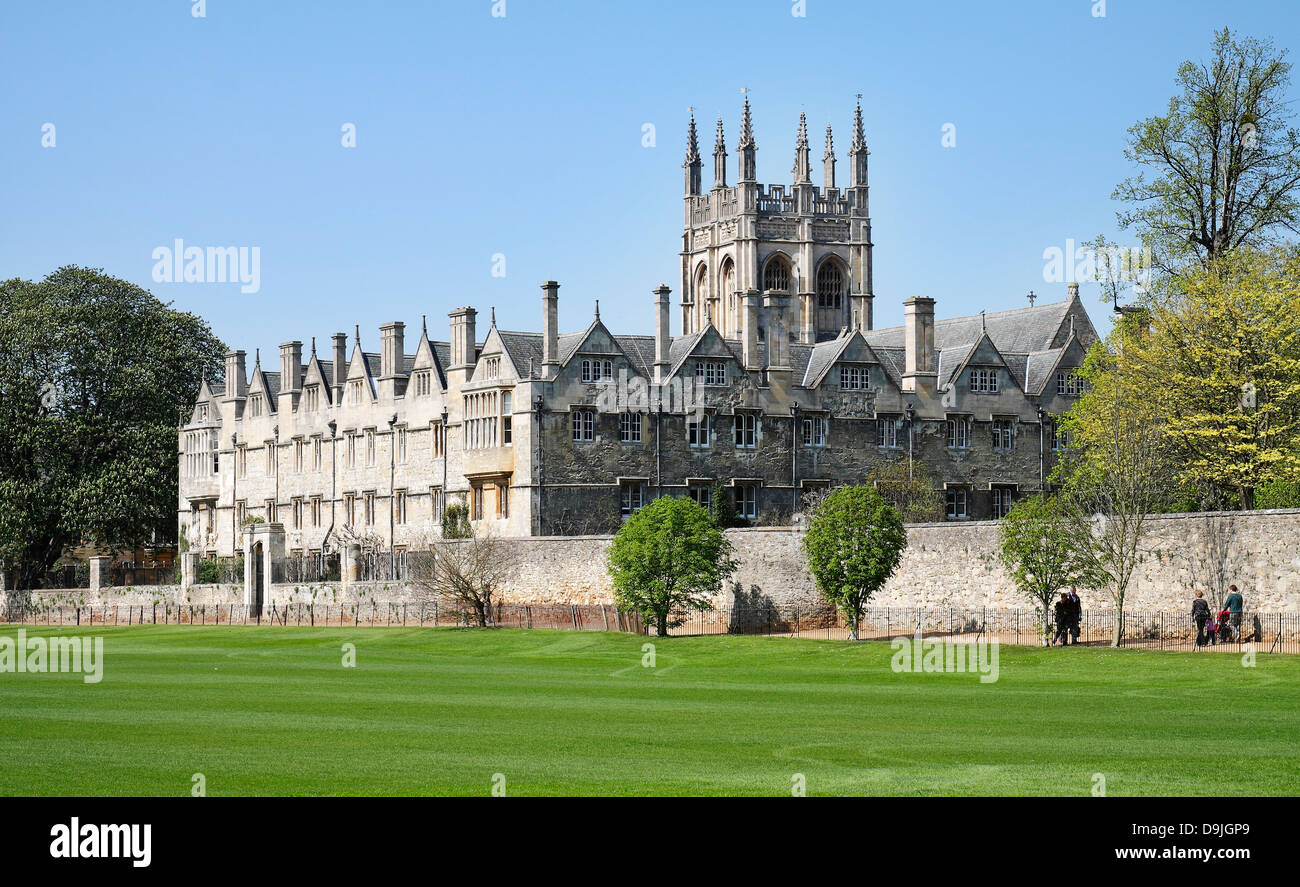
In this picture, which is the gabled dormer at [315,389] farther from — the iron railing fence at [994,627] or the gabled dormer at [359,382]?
the iron railing fence at [994,627]

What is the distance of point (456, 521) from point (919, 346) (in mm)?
19843

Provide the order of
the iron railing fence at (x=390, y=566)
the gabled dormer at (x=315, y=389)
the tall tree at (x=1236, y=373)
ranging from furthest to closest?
the gabled dormer at (x=315, y=389)
the iron railing fence at (x=390, y=566)
the tall tree at (x=1236, y=373)

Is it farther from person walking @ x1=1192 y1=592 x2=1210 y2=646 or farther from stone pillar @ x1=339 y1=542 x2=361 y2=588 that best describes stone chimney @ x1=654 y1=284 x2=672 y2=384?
person walking @ x1=1192 y1=592 x2=1210 y2=646

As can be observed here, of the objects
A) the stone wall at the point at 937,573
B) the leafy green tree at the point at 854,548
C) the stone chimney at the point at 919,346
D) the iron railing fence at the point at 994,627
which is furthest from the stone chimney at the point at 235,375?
the leafy green tree at the point at 854,548

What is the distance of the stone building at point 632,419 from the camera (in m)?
64.7

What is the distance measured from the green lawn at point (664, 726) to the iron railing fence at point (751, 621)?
3937 mm

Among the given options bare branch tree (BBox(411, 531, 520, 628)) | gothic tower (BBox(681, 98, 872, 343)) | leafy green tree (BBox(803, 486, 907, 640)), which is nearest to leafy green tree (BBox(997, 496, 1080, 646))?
leafy green tree (BBox(803, 486, 907, 640))

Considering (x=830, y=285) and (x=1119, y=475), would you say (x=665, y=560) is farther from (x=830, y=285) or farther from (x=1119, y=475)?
(x=830, y=285)

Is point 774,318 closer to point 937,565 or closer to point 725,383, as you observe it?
point 725,383

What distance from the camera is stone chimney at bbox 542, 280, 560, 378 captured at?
64125 mm

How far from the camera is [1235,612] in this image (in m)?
41.8

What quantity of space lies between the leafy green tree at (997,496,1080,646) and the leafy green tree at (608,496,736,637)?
31.7 feet

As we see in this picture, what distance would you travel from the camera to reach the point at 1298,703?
28.9 m
